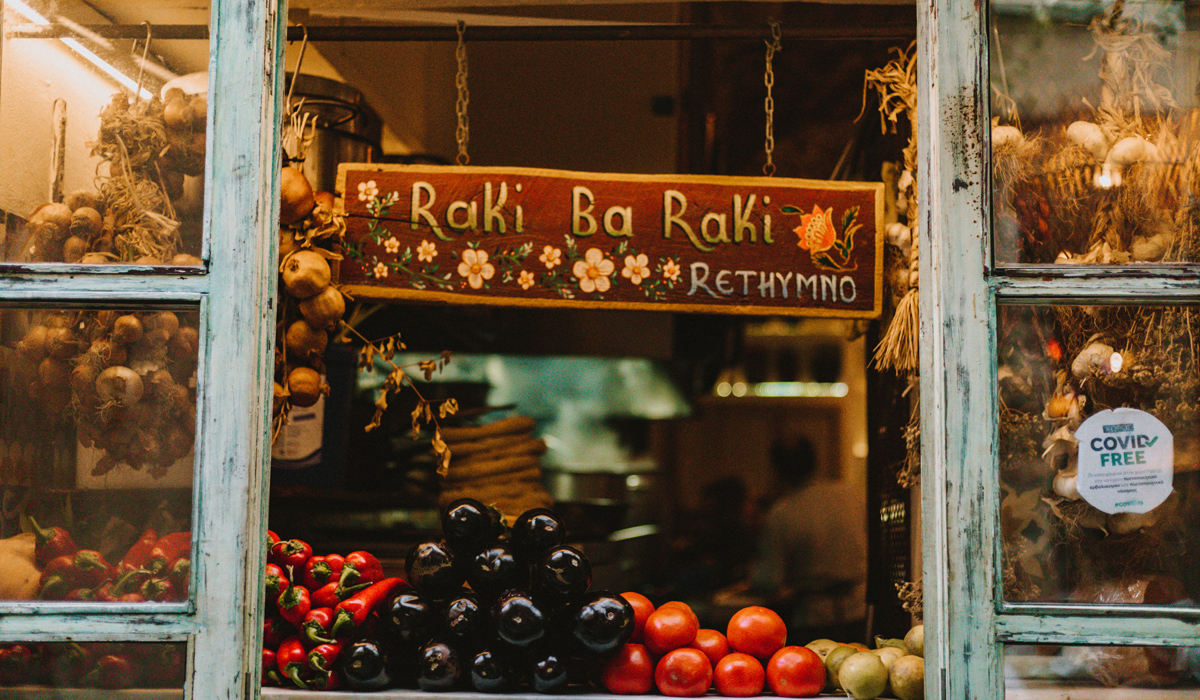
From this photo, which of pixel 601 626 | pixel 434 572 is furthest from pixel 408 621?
pixel 601 626

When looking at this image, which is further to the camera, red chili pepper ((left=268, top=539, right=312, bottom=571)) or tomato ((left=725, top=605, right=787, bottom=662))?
red chili pepper ((left=268, top=539, right=312, bottom=571))

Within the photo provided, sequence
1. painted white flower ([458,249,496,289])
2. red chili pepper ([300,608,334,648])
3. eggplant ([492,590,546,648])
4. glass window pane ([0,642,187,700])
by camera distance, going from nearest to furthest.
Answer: glass window pane ([0,642,187,700]) < eggplant ([492,590,546,648]) < red chili pepper ([300,608,334,648]) < painted white flower ([458,249,496,289])

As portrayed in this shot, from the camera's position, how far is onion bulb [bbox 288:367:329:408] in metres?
2.46

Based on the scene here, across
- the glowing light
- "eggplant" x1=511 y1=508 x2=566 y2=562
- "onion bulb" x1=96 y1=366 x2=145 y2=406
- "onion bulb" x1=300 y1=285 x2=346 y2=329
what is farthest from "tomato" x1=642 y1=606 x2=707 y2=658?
the glowing light

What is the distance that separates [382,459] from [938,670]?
3199 millimetres

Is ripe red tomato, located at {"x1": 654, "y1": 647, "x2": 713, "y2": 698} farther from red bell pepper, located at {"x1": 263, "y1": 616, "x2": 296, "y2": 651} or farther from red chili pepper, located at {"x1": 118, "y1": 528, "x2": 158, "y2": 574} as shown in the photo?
red chili pepper, located at {"x1": 118, "y1": 528, "x2": 158, "y2": 574}

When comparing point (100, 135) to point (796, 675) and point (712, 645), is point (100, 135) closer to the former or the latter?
point (712, 645)

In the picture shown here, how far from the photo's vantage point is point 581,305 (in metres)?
2.74

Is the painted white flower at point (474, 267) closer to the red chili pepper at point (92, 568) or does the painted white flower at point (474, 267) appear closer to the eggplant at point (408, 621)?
the eggplant at point (408, 621)

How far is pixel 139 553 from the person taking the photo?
1.57 meters

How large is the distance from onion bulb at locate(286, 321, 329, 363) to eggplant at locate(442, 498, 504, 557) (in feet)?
2.15

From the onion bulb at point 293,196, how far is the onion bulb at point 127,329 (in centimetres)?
86

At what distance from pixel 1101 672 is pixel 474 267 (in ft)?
6.38

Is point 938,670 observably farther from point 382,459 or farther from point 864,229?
point 382,459
